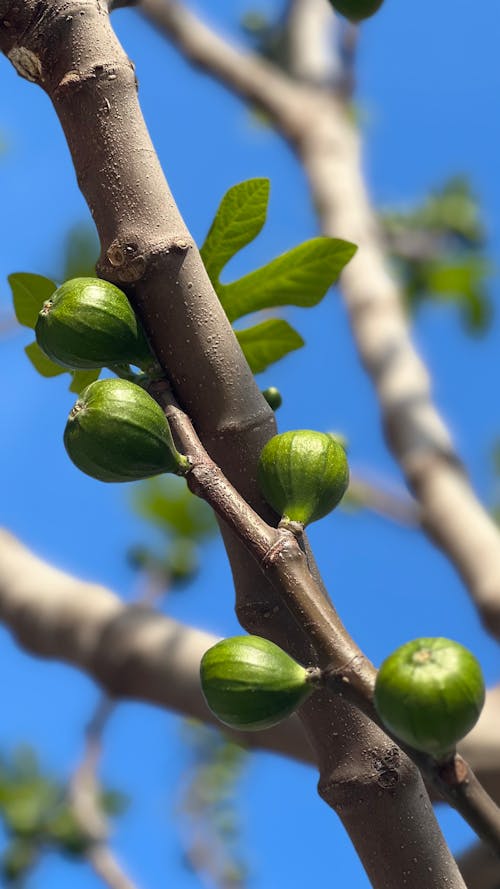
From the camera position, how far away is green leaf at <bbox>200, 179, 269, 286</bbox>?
1360 millimetres

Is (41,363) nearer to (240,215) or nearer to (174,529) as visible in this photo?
(240,215)

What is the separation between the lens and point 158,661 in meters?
2.32

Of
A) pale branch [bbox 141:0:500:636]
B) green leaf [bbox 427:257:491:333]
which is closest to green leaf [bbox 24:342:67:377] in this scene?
pale branch [bbox 141:0:500:636]

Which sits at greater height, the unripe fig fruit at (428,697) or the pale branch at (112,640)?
the pale branch at (112,640)

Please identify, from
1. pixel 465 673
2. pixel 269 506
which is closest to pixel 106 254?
pixel 269 506

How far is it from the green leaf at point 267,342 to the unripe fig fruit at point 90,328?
29cm

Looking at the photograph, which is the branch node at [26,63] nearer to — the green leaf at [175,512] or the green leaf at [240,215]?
the green leaf at [240,215]

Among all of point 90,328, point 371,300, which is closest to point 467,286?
point 371,300

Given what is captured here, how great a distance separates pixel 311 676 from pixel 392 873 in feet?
0.92

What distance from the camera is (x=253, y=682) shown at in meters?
0.92

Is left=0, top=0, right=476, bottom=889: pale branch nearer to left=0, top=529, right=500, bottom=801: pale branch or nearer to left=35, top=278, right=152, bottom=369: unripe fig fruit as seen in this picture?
left=35, top=278, right=152, bottom=369: unripe fig fruit

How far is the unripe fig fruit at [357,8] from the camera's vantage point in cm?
140

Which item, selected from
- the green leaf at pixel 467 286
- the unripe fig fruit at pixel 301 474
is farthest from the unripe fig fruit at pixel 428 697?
the green leaf at pixel 467 286

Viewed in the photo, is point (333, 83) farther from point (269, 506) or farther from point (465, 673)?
point (465, 673)
